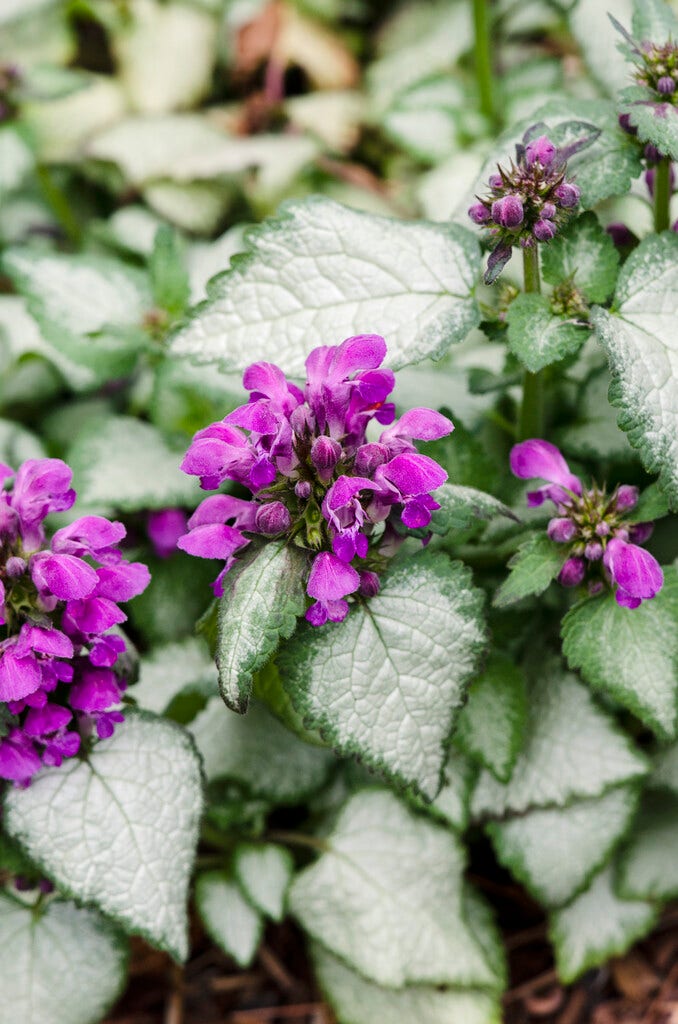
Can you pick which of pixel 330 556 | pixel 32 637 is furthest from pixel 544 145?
pixel 32 637

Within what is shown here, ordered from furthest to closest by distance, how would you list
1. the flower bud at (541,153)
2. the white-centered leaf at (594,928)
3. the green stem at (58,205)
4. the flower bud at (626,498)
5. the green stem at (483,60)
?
the green stem at (58,205) < the green stem at (483,60) < the white-centered leaf at (594,928) < the flower bud at (626,498) < the flower bud at (541,153)

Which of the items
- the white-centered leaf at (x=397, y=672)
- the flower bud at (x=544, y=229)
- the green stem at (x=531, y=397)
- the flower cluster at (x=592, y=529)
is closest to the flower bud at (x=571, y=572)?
the flower cluster at (x=592, y=529)

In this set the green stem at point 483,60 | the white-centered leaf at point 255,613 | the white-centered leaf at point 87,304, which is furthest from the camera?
the green stem at point 483,60

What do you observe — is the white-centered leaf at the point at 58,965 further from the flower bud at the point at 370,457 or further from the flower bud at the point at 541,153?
the flower bud at the point at 541,153

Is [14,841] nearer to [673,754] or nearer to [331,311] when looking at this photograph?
[331,311]

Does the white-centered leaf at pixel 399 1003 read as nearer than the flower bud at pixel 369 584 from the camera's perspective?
No

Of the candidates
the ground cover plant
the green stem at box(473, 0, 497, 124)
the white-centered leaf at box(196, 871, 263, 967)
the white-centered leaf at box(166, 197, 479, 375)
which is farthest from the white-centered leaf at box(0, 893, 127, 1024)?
the green stem at box(473, 0, 497, 124)

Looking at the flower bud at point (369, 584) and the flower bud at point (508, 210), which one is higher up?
the flower bud at point (508, 210)

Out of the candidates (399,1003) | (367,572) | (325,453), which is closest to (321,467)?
(325,453)
